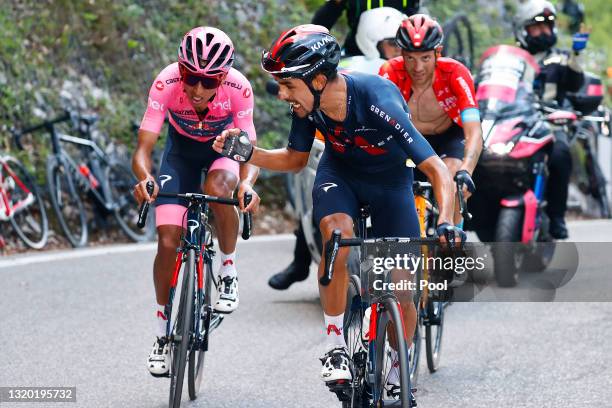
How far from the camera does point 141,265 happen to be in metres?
11.8

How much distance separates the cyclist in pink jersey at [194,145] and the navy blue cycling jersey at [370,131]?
0.64 metres

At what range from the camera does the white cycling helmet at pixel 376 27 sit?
973 centimetres

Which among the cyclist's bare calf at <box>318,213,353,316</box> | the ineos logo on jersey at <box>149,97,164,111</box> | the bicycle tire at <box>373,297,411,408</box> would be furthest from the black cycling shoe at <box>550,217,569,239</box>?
the bicycle tire at <box>373,297,411,408</box>

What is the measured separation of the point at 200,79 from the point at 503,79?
5.20 metres

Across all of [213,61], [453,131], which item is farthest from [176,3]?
[213,61]

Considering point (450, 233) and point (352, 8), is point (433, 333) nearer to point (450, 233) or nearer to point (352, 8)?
point (450, 233)

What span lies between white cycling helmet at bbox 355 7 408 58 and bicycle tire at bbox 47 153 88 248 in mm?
4652

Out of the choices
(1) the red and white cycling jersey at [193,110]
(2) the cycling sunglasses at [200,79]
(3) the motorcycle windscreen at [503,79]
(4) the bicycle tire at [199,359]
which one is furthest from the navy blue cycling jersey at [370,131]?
(3) the motorcycle windscreen at [503,79]

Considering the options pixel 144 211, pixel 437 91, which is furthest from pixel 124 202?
pixel 144 211

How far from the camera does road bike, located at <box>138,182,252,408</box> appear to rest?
243 inches

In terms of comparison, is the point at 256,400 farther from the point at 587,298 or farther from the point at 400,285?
the point at 587,298

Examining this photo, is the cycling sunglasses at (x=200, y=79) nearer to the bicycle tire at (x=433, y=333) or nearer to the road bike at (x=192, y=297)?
the road bike at (x=192, y=297)

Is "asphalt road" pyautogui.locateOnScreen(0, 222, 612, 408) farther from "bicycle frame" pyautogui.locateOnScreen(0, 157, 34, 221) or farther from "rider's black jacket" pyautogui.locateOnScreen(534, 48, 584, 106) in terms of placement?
"rider's black jacket" pyautogui.locateOnScreen(534, 48, 584, 106)

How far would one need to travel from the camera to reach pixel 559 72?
42.1ft
